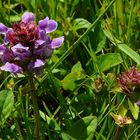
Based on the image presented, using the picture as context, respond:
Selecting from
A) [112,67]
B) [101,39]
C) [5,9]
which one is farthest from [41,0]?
[112,67]

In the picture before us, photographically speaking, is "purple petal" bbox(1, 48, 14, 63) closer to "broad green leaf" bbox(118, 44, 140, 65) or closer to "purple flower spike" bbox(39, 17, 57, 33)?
"purple flower spike" bbox(39, 17, 57, 33)

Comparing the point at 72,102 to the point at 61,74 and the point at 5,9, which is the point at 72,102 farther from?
the point at 5,9

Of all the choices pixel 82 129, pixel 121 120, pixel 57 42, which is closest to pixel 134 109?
pixel 121 120

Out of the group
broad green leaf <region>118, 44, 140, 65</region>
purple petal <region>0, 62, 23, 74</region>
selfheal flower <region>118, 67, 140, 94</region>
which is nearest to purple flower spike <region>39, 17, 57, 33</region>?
purple petal <region>0, 62, 23, 74</region>

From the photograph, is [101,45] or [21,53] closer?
[21,53]

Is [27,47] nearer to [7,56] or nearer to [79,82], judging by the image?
[7,56]

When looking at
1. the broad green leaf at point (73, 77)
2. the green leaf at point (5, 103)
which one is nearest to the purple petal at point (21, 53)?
the green leaf at point (5, 103)
